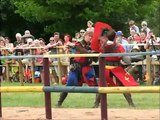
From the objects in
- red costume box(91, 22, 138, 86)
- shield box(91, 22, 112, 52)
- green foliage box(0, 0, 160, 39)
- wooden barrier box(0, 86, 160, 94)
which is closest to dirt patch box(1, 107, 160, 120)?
red costume box(91, 22, 138, 86)

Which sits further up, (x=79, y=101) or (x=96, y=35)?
(x=96, y=35)

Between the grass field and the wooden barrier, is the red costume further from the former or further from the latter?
the wooden barrier

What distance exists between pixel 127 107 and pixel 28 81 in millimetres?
9330

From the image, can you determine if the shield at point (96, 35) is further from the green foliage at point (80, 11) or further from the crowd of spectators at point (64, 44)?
the green foliage at point (80, 11)

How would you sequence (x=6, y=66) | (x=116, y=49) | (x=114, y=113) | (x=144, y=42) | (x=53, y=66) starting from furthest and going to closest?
1. (x=6, y=66)
2. (x=53, y=66)
3. (x=144, y=42)
4. (x=116, y=49)
5. (x=114, y=113)

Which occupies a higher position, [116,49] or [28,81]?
[116,49]

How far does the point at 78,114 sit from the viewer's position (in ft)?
35.3

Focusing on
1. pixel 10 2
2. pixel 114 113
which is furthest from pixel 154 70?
pixel 10 2

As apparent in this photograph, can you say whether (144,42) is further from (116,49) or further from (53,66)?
(116,49)

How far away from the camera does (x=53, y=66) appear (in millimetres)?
20312

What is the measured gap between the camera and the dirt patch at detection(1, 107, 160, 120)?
10164mm

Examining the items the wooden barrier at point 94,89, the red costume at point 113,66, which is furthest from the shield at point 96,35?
the wooden barrier at point 94,89

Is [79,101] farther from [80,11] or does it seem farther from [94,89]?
[80,11]

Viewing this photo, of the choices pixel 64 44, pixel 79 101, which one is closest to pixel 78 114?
pixel 79 101
